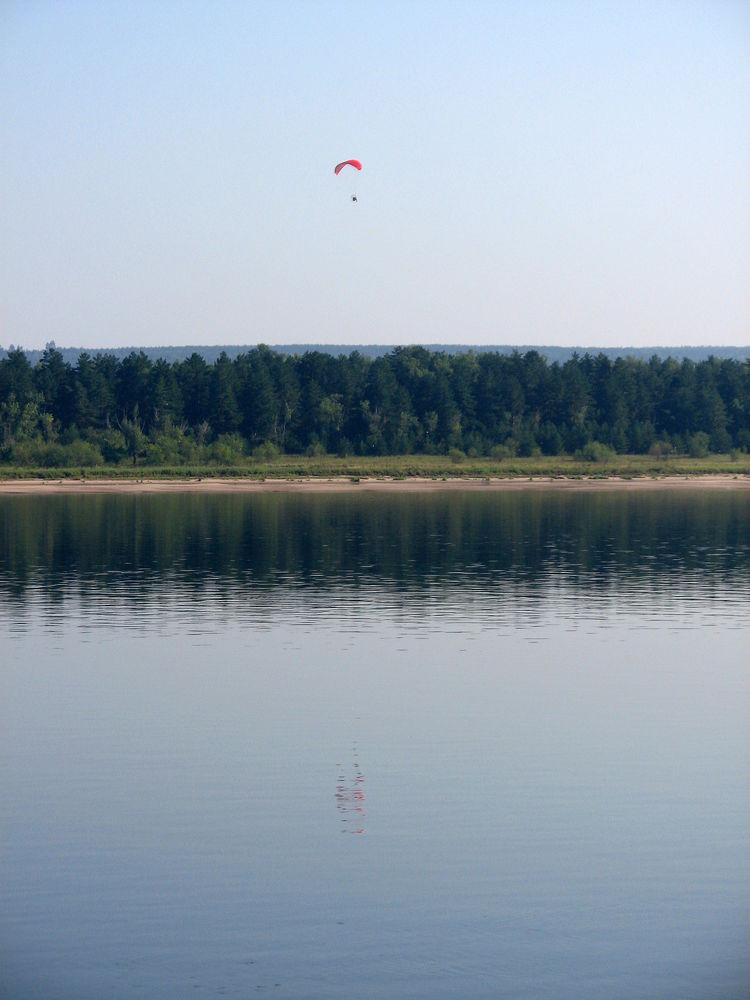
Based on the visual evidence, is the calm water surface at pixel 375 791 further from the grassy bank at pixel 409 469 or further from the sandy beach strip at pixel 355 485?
the grassy bank at pixel 409 469

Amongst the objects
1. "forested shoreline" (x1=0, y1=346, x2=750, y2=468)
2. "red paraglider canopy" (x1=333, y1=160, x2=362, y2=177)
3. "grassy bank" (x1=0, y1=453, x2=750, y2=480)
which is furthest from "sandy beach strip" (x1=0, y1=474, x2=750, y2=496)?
"red paraglider canopy" (x1=333, y1=160, x2=362, y2=177)

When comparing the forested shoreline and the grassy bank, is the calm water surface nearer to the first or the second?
the grassy bank

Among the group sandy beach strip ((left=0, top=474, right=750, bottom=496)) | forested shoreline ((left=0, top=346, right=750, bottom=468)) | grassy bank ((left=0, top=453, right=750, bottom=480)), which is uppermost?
forested shoreline ((left=0, top=346, right=750, bottom=468))

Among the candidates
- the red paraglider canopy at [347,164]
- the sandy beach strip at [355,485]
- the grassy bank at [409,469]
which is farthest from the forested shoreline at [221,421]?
the red paraglider canopy at [347,164]

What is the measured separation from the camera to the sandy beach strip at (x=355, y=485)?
144000mm

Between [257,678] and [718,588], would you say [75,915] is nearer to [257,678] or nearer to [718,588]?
[257,678]

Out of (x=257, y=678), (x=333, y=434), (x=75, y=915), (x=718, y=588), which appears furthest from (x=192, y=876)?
(x=333, y=434)

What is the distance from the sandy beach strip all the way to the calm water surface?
87.8 meters

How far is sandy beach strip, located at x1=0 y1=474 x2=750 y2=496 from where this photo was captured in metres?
144

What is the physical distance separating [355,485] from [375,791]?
13107 centimetres

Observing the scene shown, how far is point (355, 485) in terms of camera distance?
156 metres

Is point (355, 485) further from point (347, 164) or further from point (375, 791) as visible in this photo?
point (375, 791)

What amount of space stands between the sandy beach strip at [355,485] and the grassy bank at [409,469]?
8.14ft

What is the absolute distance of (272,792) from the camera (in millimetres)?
25406
